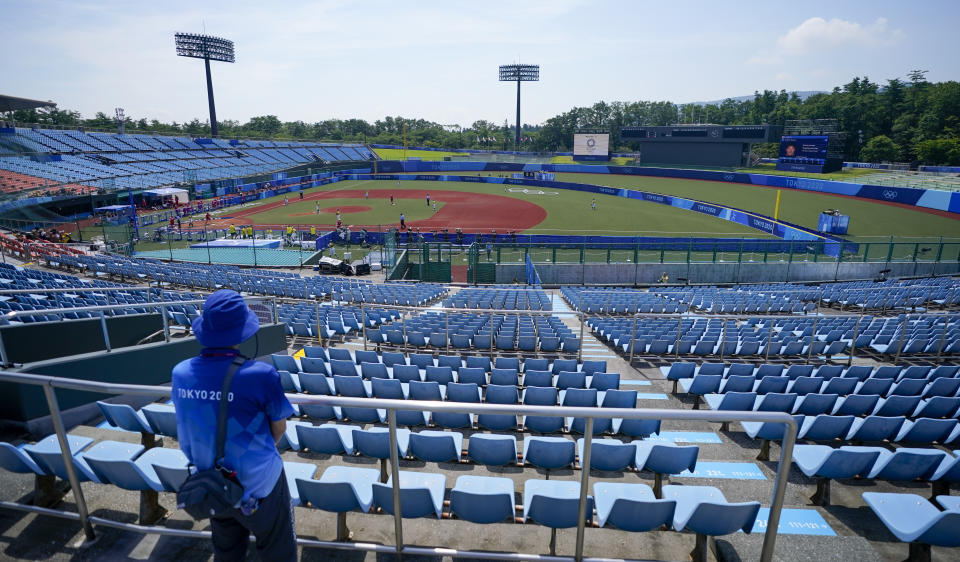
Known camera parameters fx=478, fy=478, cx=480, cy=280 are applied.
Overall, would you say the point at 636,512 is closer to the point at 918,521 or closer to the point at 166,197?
the point at 918,521

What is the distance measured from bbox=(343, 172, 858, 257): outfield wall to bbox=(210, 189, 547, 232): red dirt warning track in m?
11.4

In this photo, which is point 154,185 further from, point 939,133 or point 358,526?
point 939,133

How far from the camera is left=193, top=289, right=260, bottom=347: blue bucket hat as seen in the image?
8.33ft

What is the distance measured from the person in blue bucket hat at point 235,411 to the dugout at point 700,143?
84018 mm

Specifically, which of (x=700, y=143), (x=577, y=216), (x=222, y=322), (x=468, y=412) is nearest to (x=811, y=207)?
(x=577, y=216)

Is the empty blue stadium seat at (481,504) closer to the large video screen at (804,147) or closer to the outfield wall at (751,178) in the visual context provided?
the outfield wall at (751,178)

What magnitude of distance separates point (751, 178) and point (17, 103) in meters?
83.0

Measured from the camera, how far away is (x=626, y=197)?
6028 centimetres

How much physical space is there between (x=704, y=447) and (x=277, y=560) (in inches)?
213

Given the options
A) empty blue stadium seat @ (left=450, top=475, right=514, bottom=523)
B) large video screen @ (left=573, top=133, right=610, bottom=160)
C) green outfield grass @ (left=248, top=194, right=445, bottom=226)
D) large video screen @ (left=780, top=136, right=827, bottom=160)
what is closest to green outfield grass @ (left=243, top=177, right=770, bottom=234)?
green outfield grass @ (left=248, top=194, right=445, bottom=226)

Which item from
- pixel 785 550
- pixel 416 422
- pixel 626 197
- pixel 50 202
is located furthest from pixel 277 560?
pixel 626 197

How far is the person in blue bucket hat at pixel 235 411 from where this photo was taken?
2.46 meters

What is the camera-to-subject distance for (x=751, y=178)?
66.2 meters

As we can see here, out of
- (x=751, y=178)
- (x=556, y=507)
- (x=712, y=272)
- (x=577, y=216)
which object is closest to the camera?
(x=556, y=507)
